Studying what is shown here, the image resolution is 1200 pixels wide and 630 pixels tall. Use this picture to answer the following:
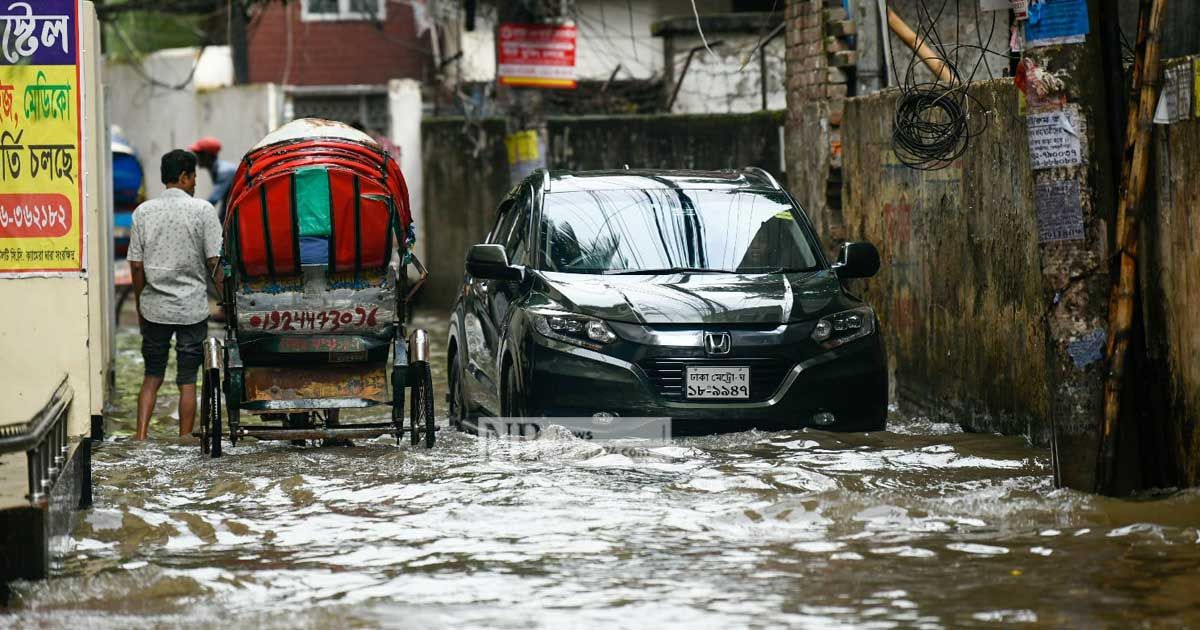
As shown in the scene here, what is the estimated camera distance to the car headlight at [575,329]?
31.5 ft

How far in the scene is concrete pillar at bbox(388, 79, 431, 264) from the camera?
2264cm

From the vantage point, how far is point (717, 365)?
9586mm

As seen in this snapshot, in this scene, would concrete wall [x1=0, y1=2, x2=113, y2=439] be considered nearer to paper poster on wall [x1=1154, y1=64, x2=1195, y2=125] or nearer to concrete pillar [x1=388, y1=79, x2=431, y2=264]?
paper poster on wall [x1=1154, y1=64, x2=1195, y2=125]

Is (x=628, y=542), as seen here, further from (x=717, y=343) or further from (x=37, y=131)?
(x=37, y=131)

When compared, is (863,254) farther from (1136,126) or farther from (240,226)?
(240,226)

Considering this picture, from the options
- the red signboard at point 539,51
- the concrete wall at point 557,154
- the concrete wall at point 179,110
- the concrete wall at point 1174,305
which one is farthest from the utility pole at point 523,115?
the concrete wall at point 1174,305

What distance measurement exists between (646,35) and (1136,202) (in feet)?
70.6

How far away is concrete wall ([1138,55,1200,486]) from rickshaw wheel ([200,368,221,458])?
4.90m

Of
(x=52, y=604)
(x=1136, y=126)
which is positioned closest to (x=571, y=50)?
(x=1136, y=126)

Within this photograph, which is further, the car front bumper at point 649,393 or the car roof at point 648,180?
the car roof at point 648,180

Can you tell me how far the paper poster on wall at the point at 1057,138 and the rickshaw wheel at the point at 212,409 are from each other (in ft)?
15.1

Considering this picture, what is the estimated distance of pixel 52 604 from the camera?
21.1ft

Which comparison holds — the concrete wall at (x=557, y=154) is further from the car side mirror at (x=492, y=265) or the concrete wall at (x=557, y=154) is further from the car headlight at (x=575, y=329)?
the car headlight at (x=575, y=329)

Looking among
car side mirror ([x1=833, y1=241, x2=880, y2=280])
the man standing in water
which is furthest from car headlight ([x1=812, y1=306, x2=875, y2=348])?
the man standing in water
